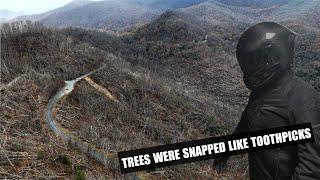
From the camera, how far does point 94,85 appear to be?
1134 inches

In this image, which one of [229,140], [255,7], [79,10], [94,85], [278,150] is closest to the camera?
[278,150]

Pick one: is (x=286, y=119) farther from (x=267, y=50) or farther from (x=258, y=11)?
(x=258, y=11)

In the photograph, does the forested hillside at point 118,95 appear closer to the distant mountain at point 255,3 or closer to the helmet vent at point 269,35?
the helmet vent at point 269,35

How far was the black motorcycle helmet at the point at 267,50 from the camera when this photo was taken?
88.7 inches

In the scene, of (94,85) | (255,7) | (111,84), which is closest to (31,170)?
(94,85)

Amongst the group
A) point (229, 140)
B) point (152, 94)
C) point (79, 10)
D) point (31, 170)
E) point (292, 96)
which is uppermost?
point (292, 96)

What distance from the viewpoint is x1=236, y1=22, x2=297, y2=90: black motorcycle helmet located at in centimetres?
225

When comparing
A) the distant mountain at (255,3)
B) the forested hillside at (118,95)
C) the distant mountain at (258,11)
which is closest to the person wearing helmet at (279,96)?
the forested hillside at (118,95)

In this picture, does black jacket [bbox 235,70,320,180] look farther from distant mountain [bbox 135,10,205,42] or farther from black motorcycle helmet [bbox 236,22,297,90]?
distant mountain [bbox 135,10,205,42]

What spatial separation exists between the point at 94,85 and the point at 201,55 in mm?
42875

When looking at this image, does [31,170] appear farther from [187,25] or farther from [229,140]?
[187,25]

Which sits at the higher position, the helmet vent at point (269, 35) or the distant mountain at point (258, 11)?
the helmet vent at point (269, 35)

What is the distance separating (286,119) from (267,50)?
438 mm

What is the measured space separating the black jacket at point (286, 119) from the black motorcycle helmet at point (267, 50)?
0.07 meters
